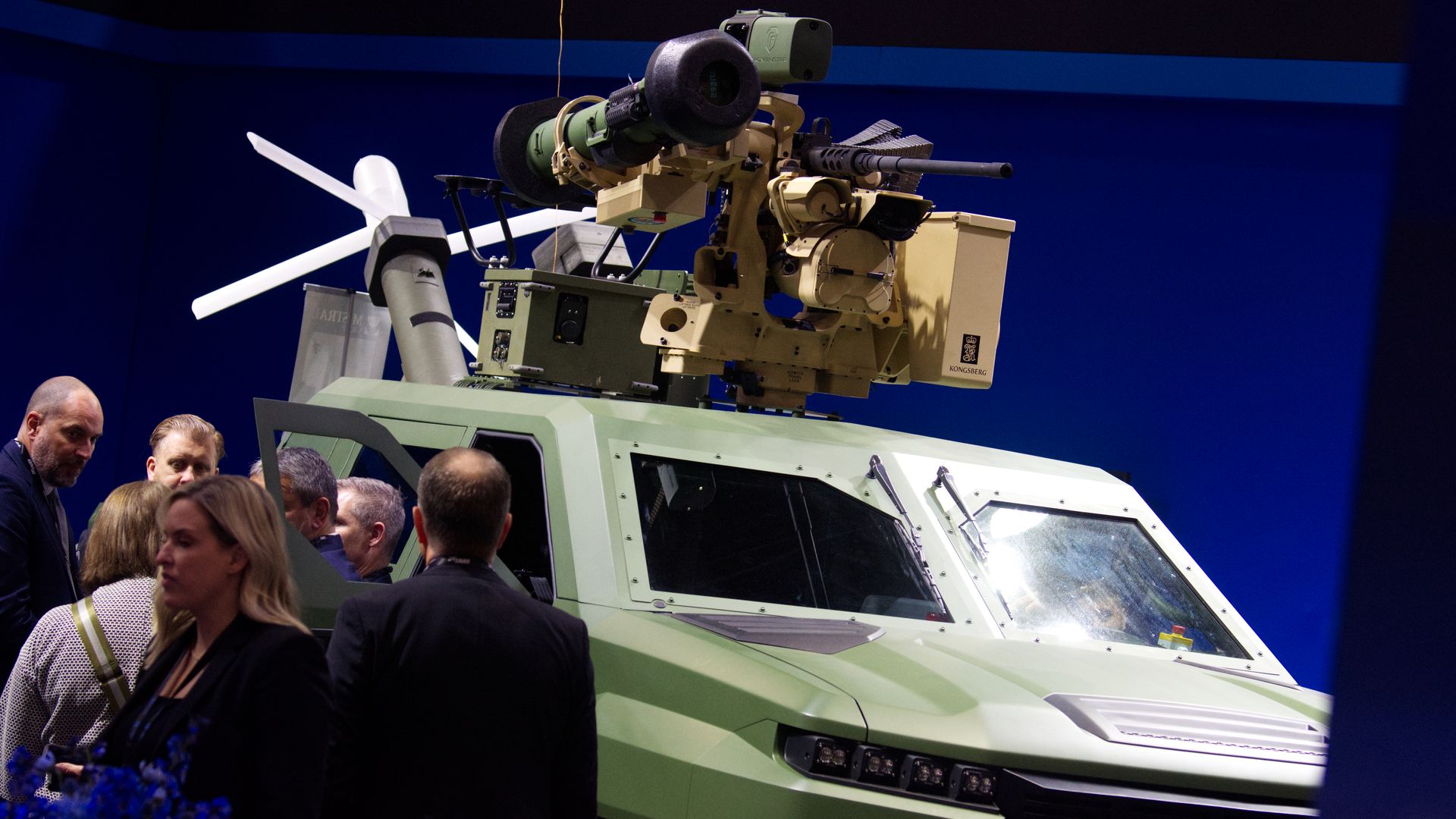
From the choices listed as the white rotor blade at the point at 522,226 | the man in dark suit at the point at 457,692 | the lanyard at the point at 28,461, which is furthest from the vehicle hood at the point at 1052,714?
the white rotor blade at the point at 522,226

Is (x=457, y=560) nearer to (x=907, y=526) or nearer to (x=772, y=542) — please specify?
(x=772, y=542)

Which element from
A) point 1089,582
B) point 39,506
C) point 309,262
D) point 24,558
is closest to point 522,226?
point 309,262

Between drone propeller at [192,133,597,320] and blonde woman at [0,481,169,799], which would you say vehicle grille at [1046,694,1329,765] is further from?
drone propeller at [192,133,597,320]

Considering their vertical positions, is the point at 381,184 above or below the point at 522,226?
above

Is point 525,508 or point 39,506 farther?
point 39,506

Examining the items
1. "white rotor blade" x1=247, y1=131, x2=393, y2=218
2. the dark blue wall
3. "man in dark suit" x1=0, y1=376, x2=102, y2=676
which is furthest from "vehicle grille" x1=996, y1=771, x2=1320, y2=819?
"white rotor blade" x1=247, y1=131, x2=393, y2=218

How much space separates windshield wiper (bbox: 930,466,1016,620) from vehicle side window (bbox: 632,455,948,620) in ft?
0.81

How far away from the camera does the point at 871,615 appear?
4.71m

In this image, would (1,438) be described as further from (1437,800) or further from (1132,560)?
(1437,800)

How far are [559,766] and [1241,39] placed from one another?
272 inches

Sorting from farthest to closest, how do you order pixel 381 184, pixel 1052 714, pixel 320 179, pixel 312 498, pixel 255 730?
pixel 320 179, pixel 381 184, pixel 312 498, pixel 1052 714, pixel 255 730

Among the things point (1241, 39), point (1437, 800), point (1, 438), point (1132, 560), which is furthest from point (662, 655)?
point (1, 438)

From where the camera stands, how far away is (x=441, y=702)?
10.5ft

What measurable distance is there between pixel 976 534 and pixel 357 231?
20.4 feet
